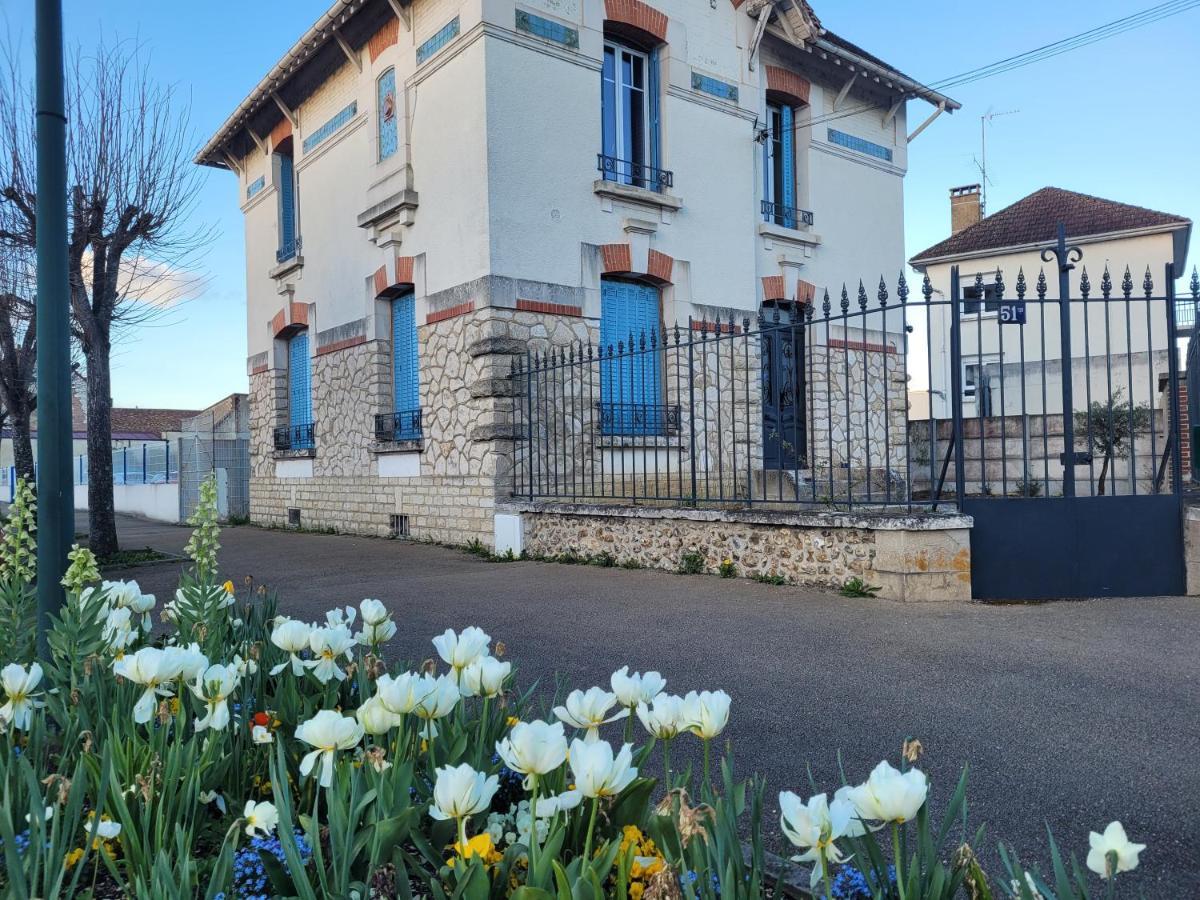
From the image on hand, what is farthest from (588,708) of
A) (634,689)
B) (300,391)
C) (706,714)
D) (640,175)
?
(300,391)

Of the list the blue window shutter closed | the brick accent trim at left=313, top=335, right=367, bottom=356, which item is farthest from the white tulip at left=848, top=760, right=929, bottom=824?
the brick accent trim at left=313, top=335, right=367, bottom=356

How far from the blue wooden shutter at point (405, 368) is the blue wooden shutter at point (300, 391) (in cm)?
276

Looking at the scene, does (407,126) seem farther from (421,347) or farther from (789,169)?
(789,169)

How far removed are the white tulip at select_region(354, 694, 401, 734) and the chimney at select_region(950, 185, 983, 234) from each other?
30215 millimetres

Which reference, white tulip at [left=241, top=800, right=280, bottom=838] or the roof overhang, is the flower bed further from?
the roof overhang

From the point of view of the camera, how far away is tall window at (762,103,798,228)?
13.1 meters

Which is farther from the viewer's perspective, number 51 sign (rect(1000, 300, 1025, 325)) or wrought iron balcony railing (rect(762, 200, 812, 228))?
wrought iron balcony railing (rect(762, 200, 812, 228))

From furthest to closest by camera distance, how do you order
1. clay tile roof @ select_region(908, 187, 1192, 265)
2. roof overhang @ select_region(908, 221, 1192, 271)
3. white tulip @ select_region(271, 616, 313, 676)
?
1. clay tile roof @ select_region(908, 187, 1192, 265)
2. roof overhang @ select_region(908, 221, 1192, 271)
3. white tulip @ select_region(271, 616, 313, 676)

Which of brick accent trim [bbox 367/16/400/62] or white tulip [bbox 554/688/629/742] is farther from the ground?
brick accent trim [bbox 367/16/400/62]

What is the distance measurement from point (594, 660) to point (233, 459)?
14.9 metres

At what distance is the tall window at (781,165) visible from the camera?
13.1 metres

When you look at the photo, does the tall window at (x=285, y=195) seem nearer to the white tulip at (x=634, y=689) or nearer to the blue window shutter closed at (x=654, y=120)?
the blue window shutter closed at (x=654, y=120)

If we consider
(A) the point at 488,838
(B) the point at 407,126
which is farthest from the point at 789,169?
(A) the point at 488,838

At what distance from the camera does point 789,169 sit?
13.4 meters
